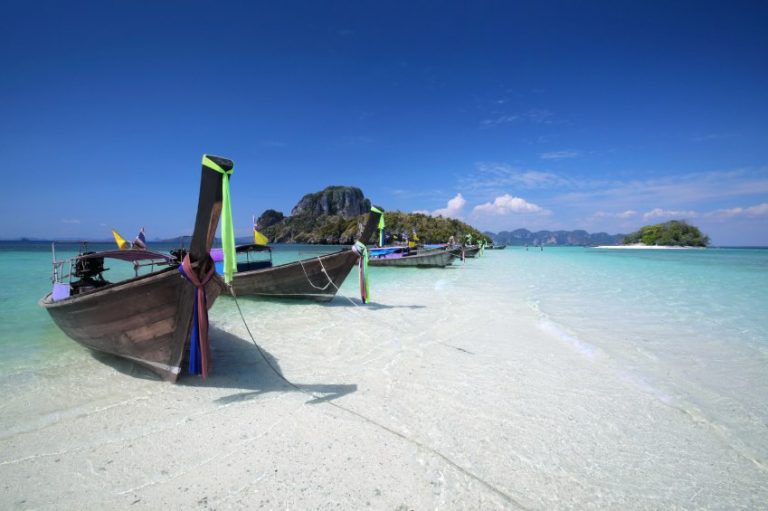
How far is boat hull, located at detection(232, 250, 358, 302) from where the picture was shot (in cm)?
1172

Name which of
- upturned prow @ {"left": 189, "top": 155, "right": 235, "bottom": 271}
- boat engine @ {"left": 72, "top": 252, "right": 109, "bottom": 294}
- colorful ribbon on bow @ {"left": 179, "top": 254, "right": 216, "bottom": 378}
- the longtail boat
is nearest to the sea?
boat engine @ {"left": 72, "top": 252, "right": 109, "bottom": 294}

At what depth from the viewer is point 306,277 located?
11930mm

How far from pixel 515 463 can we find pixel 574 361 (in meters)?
3.75

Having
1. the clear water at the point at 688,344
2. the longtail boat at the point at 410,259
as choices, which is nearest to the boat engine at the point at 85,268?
the clear water at the point at 688,344

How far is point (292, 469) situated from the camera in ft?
10.6

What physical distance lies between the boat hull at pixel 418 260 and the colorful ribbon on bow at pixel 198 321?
77.4ft

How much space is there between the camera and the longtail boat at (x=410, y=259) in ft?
92.7

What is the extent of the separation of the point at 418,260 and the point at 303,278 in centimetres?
1757

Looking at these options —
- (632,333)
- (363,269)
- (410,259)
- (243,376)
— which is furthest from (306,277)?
(410,259)

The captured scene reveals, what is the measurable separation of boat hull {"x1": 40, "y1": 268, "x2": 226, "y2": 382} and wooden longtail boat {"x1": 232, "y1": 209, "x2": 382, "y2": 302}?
6285mm

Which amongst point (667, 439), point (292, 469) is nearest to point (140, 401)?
point (292, 469)

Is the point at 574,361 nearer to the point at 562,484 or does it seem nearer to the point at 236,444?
the point at 562,484

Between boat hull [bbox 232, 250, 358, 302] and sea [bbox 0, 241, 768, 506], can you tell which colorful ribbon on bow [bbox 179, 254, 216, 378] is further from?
boat hull [bbox 232, 250, 358, 302]

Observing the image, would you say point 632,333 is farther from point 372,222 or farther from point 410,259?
point 410,259
